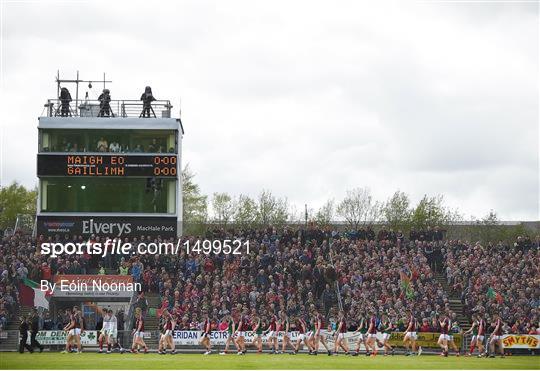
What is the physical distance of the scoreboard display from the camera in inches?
2052

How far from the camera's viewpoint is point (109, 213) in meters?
52.7

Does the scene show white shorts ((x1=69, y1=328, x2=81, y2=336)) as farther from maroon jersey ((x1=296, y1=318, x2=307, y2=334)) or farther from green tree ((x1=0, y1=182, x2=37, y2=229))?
green tree ((x1=0, y1=182, x2=37, y2=229))

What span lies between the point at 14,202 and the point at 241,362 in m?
69.5

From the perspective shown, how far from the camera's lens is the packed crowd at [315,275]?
155ft

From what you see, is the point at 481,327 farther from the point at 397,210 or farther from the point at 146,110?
the point at 397,210

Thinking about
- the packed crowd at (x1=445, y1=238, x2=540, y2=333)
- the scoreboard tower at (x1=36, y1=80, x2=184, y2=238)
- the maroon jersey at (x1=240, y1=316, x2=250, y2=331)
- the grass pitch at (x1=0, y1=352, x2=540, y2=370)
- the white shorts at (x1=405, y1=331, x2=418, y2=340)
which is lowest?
the grass pitch at (x1=0, y1=352, x2=540, y2=370)

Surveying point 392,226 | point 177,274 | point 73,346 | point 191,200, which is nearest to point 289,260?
point 177,274

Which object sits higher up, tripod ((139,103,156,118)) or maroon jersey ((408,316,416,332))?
tripod ((139,103,156,118))

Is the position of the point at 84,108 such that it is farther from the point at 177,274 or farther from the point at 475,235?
the point at 475,235

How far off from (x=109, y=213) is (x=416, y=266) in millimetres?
15976

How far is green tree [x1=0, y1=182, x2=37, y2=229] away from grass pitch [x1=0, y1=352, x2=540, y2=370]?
59503 millimetres

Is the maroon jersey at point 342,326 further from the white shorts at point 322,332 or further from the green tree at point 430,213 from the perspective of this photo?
the green tree at point 430,213

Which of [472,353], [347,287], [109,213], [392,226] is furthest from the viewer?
[392,226]

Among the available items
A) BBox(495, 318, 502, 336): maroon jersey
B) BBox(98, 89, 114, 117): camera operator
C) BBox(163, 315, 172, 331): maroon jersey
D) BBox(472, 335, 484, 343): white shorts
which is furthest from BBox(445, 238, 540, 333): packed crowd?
BBox(98, 89, 114, 117): camera operator
